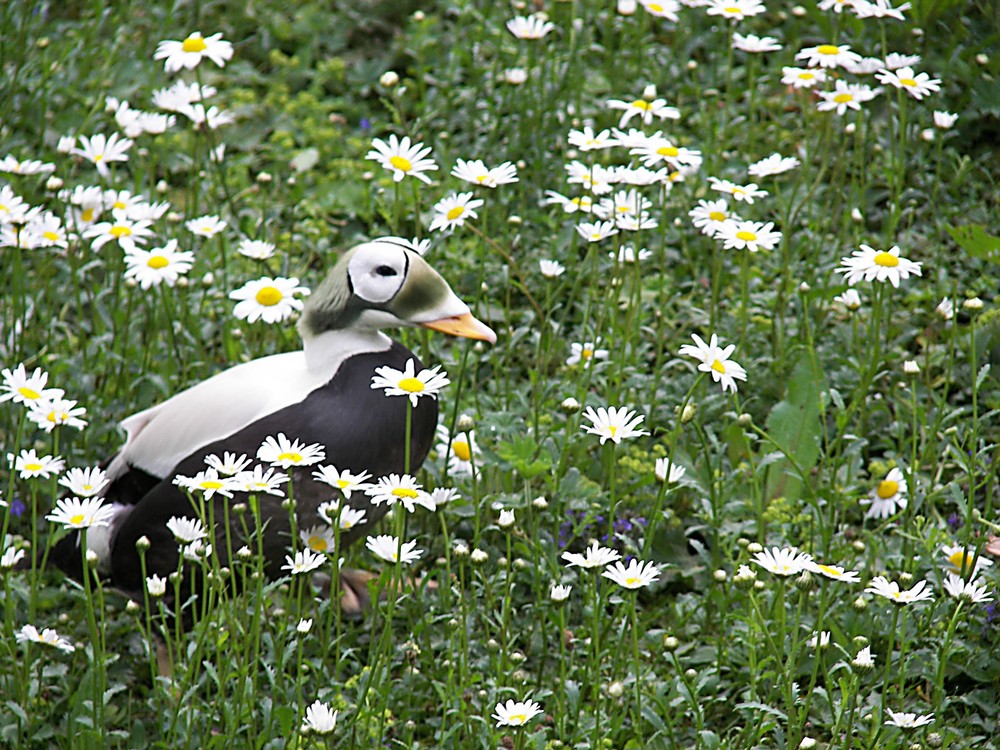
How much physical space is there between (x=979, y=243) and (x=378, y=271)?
1.56 metres

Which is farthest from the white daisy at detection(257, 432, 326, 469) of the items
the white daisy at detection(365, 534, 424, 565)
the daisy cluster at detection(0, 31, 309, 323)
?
the daisy cluster at detection(0, 31, 309, 323)

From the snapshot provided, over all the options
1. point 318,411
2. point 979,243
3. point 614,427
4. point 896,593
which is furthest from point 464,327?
point 979,243

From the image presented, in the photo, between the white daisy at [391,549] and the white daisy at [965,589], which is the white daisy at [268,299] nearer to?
the white daisy at [391,549]

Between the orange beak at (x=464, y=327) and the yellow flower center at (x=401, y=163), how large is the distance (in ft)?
1.44

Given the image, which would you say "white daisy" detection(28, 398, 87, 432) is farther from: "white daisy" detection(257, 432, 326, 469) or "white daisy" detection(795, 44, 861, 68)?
"white daisy" detection(795, 44, 861, 68)

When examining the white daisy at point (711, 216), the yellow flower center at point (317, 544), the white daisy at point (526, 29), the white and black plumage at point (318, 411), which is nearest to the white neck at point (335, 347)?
the white and black plumage at point (318, 411)

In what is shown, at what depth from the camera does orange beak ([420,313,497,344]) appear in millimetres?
2480

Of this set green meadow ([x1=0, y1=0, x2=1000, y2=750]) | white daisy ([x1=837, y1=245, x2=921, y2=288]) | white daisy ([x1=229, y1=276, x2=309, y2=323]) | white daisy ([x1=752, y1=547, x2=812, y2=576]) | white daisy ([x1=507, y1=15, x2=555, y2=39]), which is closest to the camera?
white daisy ([x1=752, y1=547, x2=812, y2=576])

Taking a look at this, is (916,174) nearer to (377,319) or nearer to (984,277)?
(984,277)

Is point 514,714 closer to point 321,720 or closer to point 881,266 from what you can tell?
point 321,720

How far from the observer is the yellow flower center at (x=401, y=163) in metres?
2.80

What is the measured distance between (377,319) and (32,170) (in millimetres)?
1031

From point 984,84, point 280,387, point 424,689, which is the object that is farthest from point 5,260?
point 984,84

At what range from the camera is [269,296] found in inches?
106
